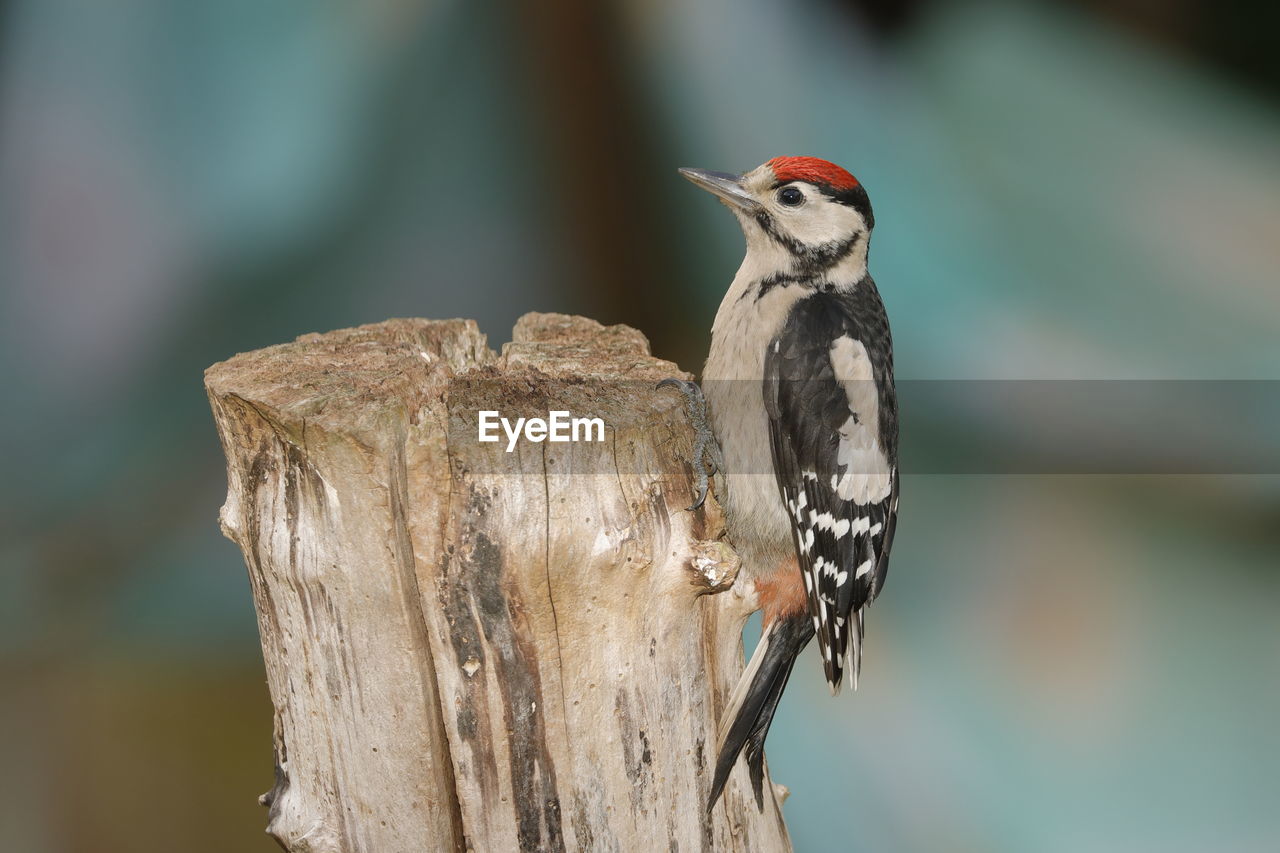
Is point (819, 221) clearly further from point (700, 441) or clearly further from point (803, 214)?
point (700, 441)

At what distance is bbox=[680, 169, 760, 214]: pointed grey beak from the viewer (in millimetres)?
1875

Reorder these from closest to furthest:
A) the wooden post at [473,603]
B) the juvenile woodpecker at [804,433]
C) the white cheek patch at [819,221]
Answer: the wooden post at [473,603]
the juvenile woodpecker at [804,433]
the white cheek patch at [819,221]

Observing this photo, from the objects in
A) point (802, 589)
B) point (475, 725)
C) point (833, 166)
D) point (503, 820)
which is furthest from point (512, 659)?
point (833, 166)

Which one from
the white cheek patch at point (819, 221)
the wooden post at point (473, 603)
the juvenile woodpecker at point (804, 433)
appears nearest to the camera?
the wooden post at point (473, 603)

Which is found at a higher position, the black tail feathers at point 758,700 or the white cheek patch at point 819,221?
the white cheek patch at point 819,221

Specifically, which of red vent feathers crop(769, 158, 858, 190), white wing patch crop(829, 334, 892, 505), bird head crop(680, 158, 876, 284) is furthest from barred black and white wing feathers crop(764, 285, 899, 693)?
red vent feathers crop(769, 158, 858, 190)

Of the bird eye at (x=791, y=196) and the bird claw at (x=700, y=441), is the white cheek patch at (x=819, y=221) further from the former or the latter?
the bird claw at (x=700, y=441)

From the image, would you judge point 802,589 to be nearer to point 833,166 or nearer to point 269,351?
point 833,166

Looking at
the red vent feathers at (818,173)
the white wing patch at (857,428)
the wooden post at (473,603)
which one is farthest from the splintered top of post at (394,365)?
the red vent feathers at (818,173)

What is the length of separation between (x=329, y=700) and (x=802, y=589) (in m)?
0.83

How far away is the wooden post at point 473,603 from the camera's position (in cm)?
134

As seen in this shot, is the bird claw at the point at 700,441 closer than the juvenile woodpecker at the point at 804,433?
Yes

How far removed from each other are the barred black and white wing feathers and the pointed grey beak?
0.23 metres

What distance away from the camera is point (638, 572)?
4.58 ft
